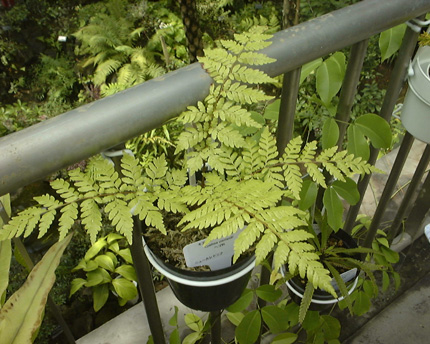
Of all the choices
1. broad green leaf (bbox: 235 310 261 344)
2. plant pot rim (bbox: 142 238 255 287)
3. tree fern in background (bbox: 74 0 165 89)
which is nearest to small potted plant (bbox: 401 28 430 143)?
plant pot rim (bbox: 142 238 255 287)

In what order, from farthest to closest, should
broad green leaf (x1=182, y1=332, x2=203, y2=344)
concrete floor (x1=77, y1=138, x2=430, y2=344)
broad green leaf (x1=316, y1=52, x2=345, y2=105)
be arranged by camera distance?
concrete floor (x1=77, y1=138, x2=430, y2=344)
broad green leaf (x1=182, y1=332, x2=203, y2=344)
broad green leaf (x1=316, y1=52, x2=345, y2=105)

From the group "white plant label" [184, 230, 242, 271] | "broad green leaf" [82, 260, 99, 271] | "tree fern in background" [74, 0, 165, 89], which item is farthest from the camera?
"tree fern in background" [74, 0, 165, 89]

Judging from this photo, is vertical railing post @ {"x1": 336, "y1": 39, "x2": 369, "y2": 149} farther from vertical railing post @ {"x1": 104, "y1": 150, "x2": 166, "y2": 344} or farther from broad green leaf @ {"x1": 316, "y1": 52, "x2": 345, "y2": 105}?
vertical railing post @ {"x1": 104, "y1": 150, "x2": 166, "y2": 344}

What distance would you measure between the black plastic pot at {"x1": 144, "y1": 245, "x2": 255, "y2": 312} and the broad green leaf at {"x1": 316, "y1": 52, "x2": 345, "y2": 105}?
1.67 feet

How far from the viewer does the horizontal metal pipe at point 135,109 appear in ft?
2.12

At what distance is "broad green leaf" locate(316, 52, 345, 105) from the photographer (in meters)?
1.08

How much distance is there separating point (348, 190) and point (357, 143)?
0.17 meters

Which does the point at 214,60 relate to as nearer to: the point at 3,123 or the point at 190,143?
the point at 190,143

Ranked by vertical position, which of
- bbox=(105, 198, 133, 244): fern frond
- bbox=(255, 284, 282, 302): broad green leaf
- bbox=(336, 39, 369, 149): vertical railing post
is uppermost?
bbox=(336, 39, 369, 149): vertical railing post

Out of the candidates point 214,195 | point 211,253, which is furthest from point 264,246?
point 211,253

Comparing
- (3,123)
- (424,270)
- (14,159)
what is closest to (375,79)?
(424,270)

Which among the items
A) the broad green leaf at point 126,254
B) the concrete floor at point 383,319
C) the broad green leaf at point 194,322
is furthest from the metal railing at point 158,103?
the broad green leaf at point 126,254

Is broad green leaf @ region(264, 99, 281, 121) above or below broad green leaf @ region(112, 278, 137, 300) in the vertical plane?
above

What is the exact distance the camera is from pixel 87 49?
19.4 feet
